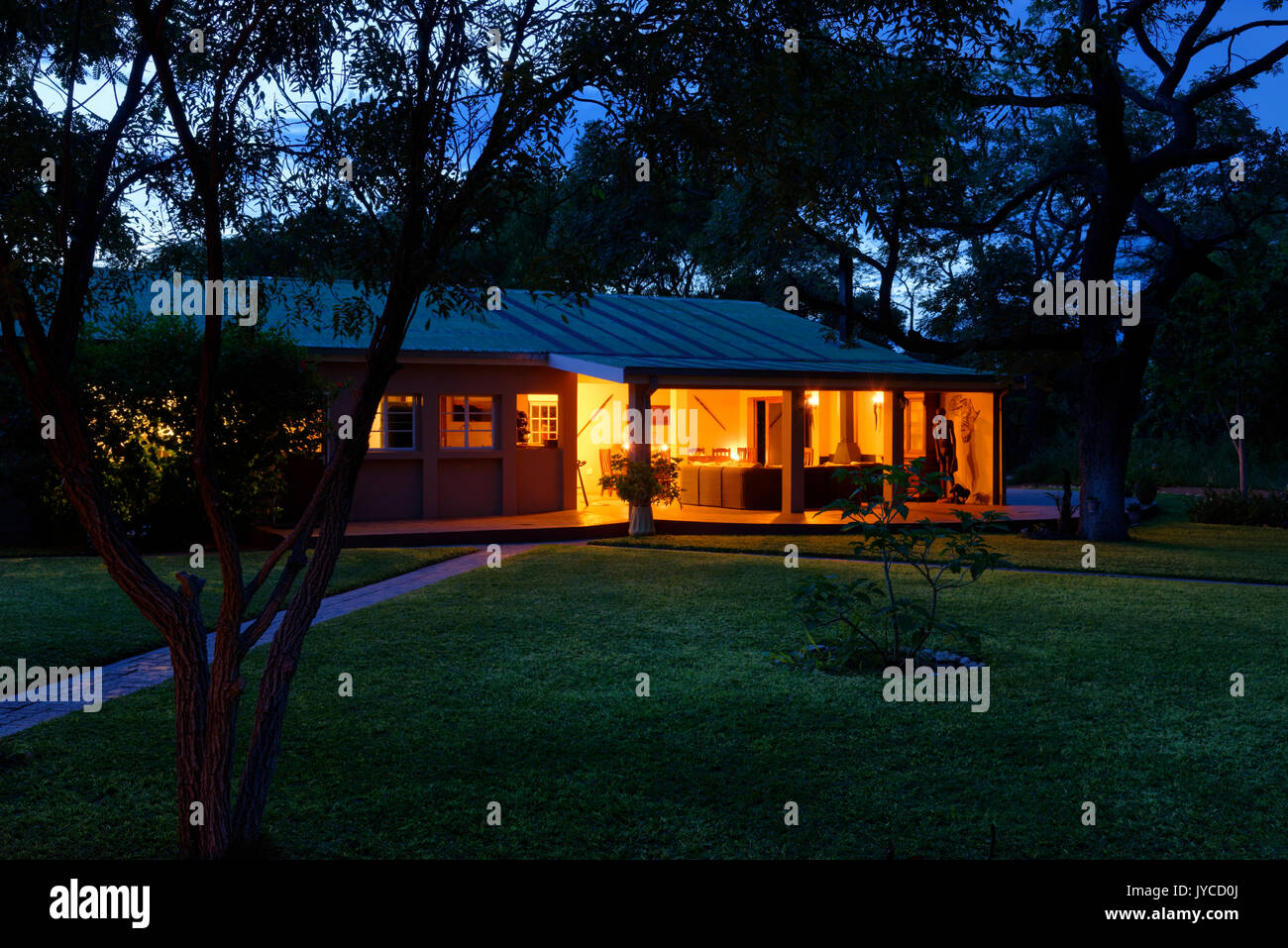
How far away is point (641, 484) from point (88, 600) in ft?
25.7

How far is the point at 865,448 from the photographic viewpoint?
23547mm

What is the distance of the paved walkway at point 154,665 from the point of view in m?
6.43

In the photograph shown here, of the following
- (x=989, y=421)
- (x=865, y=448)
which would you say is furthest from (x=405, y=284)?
(x=865, y=448)

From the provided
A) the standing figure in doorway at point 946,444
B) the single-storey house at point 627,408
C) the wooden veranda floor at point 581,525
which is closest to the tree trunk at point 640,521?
the wooden veranda floor at point 581,525

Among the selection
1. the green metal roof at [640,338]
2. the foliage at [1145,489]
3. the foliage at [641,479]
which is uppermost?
the green metal roof at [640,338]

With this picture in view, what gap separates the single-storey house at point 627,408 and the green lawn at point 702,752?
8.49 m

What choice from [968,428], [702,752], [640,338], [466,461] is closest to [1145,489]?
[968,428]

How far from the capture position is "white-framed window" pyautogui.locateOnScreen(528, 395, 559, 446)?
18.9m

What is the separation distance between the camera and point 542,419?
19.0 m

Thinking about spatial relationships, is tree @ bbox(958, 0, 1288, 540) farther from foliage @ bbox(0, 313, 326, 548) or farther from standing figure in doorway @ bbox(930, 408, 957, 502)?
foliage @ bbox(0, 313, 326, 548)

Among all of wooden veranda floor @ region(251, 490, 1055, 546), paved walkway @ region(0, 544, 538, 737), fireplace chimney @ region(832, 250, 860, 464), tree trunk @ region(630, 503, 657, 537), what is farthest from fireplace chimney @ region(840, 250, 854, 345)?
paved walkway @ region(0, 544, 538, 737)

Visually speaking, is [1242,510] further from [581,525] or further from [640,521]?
[581,525]

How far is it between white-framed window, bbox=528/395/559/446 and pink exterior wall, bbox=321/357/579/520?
0.31m

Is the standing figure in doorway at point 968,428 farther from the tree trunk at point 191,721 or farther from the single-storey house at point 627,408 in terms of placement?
the tree trunk at point 191,721
